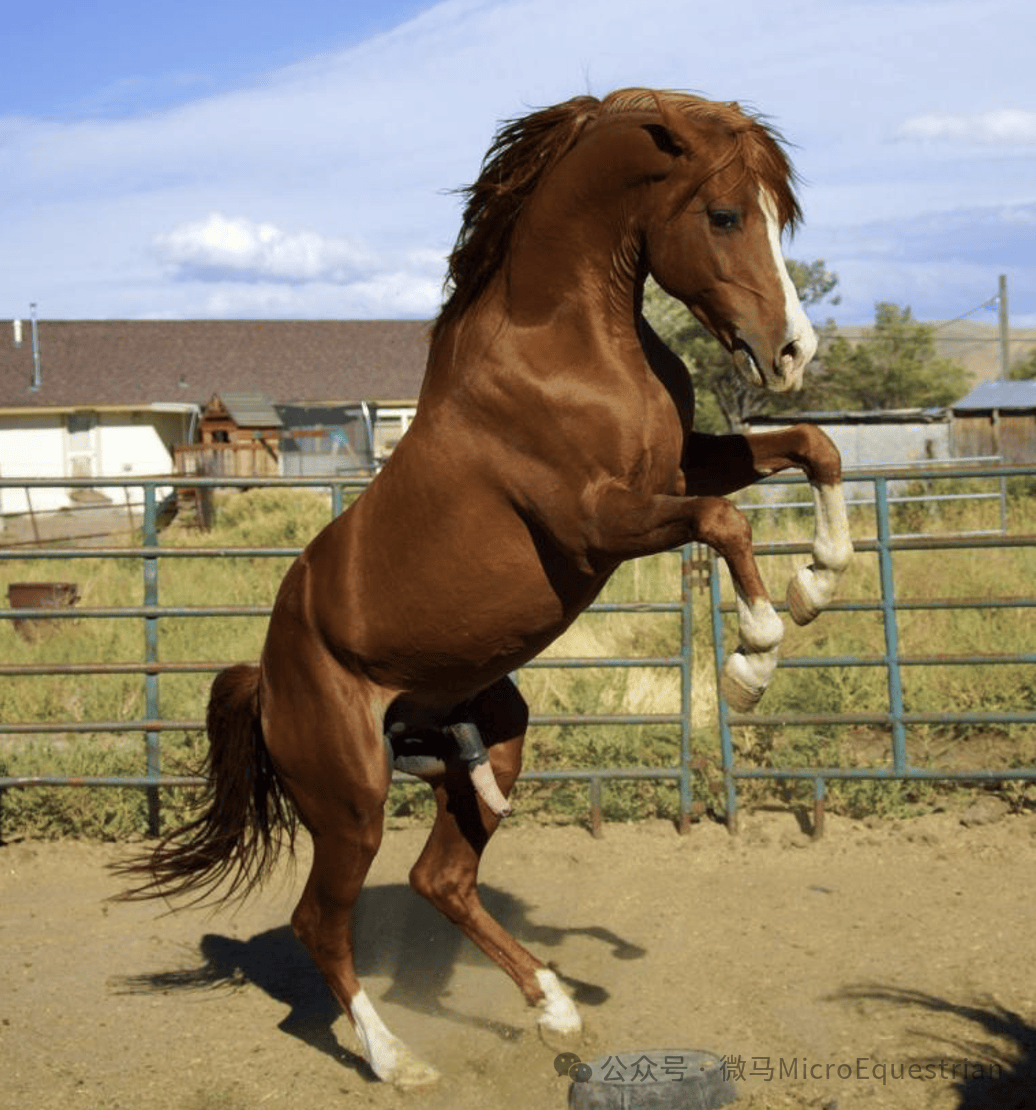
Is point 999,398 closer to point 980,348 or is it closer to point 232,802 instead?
point 232,802

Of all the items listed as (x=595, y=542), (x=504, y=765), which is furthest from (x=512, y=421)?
(x=504, y=765)

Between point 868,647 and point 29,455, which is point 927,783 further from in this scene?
point 29,455

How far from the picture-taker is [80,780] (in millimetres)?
6762

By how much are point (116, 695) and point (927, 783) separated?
4.61 meters

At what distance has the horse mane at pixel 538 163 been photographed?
138 inches

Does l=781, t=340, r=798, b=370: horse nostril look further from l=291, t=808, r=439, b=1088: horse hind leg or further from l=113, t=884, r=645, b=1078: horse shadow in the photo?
l=113, t=884, r=645, b=1078: horse shadow

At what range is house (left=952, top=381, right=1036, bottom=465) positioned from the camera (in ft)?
79.6

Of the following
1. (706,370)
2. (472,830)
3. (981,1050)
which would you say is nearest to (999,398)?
(706,370)

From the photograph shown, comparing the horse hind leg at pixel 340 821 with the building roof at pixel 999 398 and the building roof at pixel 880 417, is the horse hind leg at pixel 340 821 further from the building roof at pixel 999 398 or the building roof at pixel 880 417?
the building roof at pixel 999 398

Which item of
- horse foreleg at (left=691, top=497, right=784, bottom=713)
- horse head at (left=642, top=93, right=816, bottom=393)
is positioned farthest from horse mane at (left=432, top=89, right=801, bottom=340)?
horse foreleg at (left=691, top=497, right=784, bottom=713)

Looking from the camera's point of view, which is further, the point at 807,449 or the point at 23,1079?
the point at 23,1079

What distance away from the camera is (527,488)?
3.76 metres

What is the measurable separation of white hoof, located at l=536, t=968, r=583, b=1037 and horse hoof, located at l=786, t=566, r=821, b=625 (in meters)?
1.59

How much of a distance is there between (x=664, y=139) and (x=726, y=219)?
0.97 feet
